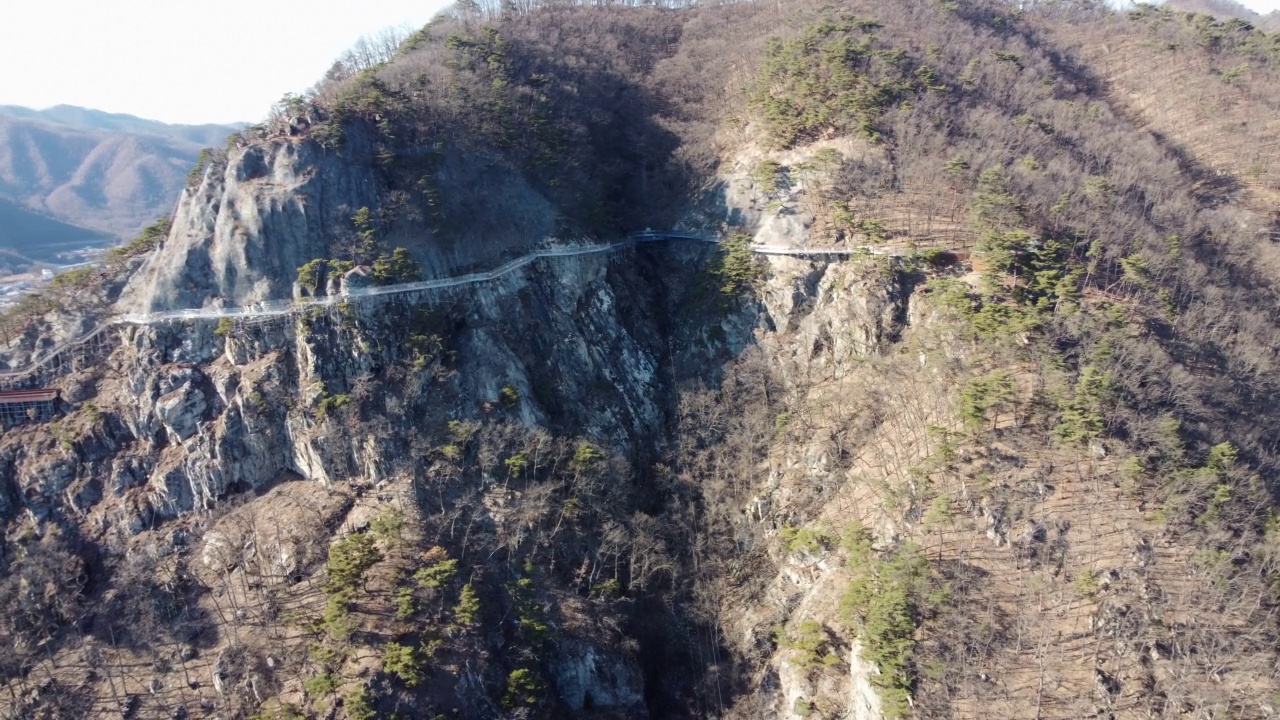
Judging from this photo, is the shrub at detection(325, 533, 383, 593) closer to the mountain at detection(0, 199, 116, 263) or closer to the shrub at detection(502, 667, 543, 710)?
the shrub at detection(502, 667, 543, 710)

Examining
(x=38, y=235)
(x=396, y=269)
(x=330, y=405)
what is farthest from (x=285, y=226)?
(x=38, y=235)

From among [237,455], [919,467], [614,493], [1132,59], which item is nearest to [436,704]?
[614,493]

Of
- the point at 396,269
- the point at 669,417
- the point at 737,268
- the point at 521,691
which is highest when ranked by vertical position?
the point at 396,269

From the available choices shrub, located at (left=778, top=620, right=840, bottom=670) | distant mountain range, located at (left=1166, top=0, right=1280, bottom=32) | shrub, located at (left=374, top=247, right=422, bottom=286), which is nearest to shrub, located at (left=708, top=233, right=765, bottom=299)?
shrub, located at (left=374, top=247, right=422, bottom=286)

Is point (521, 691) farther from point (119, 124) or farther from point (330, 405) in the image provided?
point (119, 124)

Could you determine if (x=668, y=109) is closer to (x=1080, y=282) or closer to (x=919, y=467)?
(x=1080, y=282)

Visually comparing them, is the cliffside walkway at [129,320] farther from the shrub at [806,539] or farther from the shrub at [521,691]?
the shrub at [806,539]

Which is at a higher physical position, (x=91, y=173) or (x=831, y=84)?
(x=831, y=84)
